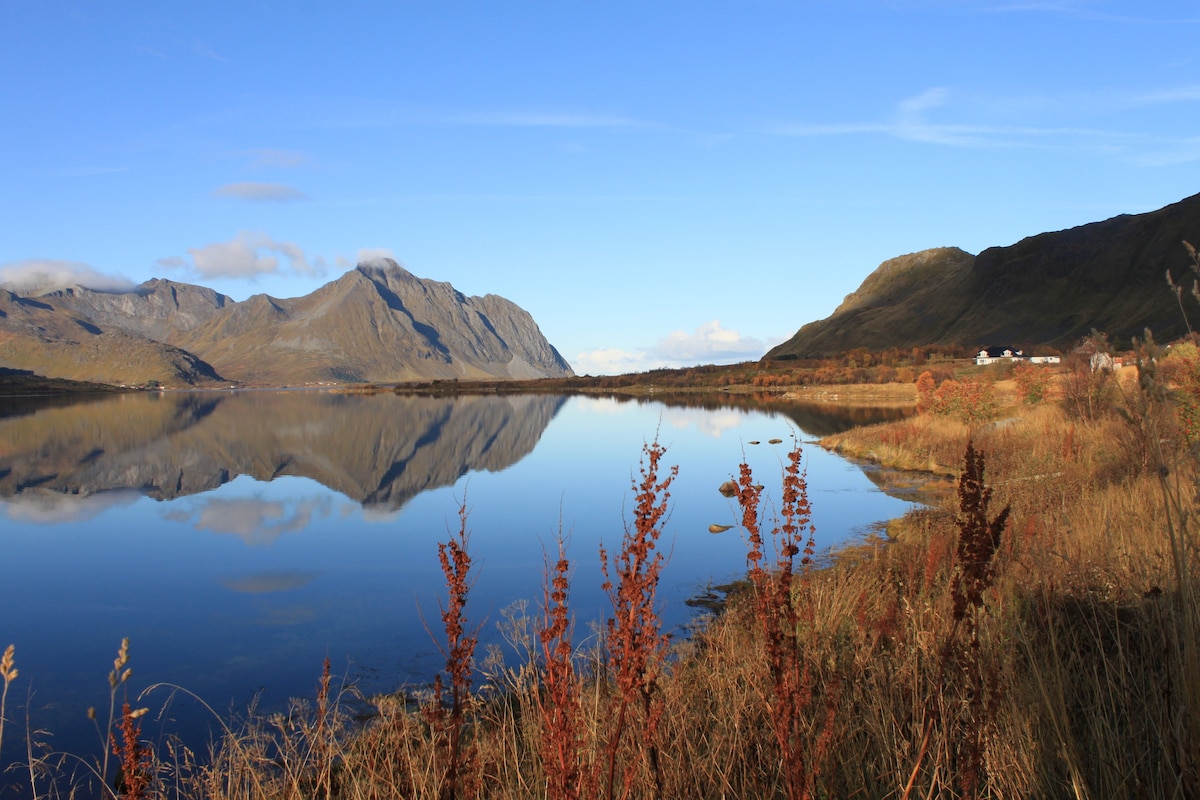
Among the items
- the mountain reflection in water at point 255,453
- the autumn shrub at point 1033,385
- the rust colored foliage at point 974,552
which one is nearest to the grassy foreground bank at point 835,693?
the rust colored foliage at point 974,552

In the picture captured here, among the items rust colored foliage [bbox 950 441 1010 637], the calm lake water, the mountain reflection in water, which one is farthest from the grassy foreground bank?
the mountain reflection in water

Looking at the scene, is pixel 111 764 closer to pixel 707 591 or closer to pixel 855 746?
pixel 855 746

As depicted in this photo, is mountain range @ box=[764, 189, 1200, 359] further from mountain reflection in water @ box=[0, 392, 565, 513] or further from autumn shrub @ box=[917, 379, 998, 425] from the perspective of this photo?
mountain reflection in water @ box=[0, 392, 565, 513]

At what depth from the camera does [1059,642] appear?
616 cm

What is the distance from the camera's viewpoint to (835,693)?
3.23m

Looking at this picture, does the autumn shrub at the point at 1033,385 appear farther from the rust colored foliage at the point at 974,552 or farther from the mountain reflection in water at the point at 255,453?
the rust colored foliage at the point at 974,552

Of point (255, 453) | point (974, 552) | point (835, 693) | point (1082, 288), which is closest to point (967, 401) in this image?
point (974, 552)

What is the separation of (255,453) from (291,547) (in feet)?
88.8

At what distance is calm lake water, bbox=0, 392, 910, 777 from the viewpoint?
38.2ft

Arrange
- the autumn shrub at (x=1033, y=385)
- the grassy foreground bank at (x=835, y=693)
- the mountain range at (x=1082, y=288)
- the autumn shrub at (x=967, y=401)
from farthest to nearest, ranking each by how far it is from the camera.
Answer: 1. the mountain range at (x=1082, y=288)
2. the autumn shrub at (x=1033, y=385)
3. the autumn shrub at (x=967, y=401)
4. the grassy foreground bank at (x=835, y=693)

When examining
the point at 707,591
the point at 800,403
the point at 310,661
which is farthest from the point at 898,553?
the point at 800,403

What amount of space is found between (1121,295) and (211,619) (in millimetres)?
183684

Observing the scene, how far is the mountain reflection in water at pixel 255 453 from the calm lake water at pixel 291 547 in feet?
0.93

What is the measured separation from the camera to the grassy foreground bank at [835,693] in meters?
2.97
